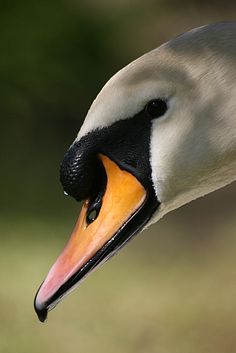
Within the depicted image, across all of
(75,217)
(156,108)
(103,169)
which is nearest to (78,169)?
(103,169)

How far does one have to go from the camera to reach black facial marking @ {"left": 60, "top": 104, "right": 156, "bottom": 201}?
6.39ft

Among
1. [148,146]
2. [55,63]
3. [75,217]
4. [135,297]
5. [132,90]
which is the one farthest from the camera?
[55,63]

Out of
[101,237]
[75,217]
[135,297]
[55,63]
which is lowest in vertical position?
[135,297]

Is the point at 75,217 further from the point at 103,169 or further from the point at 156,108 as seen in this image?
the point at 156,108

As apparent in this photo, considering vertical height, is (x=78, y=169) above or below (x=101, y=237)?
above

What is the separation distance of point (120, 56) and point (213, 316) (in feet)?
5.39

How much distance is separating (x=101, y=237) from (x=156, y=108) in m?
0.26

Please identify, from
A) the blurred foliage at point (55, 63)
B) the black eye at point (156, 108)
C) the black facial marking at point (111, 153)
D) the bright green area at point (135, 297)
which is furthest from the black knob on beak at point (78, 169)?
the blurred foliage at point (55, 63)

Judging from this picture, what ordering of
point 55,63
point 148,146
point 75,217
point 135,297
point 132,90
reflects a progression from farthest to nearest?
point 55,63 < point 75,217 < point 135,297 < point 148,146 < point 132,90

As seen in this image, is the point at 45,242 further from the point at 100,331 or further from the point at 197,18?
the point at 197,18

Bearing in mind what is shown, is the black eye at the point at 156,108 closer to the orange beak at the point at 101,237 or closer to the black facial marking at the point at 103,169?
the black facial marking at the point at 103,169

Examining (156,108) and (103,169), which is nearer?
(156,108)

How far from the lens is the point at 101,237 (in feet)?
6.53

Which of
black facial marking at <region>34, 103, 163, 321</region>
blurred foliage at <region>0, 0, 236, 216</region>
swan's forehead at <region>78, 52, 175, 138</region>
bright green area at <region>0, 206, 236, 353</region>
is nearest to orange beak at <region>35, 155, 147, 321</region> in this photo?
black facial marking at <region>34, 103, 163, 321</region>
